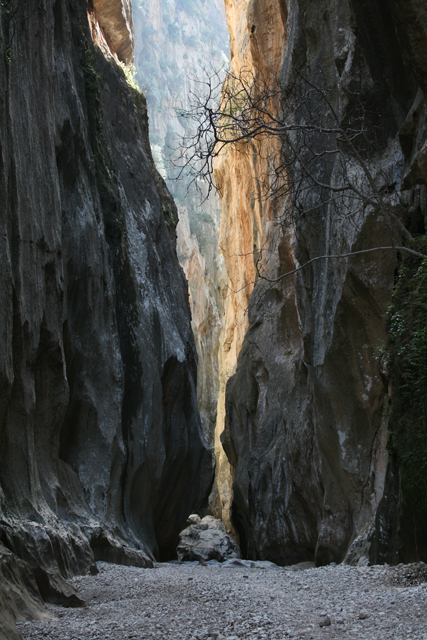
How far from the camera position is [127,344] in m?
14.2

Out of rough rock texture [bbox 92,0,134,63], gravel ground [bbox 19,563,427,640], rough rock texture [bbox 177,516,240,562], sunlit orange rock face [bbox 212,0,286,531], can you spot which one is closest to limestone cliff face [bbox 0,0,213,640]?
rough rock texture [bbox 177,516,240,562]

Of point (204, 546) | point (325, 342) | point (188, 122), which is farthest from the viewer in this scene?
point (188, 122)

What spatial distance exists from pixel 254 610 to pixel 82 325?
27.2ft

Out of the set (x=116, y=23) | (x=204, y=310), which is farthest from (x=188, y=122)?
(x=116, y=23)

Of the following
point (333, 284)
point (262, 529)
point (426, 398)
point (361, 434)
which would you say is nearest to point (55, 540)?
point (426, 398)

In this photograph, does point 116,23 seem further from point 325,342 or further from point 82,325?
point 325,342

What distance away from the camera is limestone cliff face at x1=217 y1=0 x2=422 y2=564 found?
1041 cm

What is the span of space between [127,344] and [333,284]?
573cm

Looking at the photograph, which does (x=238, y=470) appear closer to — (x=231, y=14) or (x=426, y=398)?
(x=426, y=398)

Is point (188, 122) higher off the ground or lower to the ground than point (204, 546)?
higher

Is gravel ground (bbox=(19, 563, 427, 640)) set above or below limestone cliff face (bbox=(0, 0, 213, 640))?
below

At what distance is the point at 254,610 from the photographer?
4691 mm

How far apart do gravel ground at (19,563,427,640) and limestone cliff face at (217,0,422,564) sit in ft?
12.9

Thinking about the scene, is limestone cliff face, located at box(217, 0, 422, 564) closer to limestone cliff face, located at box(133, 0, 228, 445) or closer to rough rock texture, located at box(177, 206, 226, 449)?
limestone cliff face, located at box(133, 0, 228, 445)
